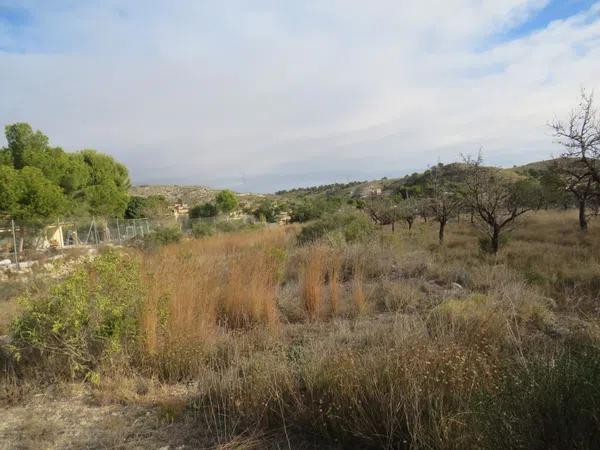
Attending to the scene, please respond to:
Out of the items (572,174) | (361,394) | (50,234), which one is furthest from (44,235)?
(572,174)

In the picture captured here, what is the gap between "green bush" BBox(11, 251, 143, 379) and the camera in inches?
129

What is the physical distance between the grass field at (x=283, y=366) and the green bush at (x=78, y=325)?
0.02m

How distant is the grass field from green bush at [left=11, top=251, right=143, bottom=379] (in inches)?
0.7

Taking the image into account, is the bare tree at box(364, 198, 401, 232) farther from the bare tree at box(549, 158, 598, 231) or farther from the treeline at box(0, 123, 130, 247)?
the treeline at box(0, 123, 130, 247)

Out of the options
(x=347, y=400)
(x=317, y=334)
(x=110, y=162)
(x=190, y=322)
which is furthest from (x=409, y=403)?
(x=110, y=162)

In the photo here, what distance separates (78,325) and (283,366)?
2.10 metres

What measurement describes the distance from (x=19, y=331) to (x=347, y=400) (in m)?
3.37

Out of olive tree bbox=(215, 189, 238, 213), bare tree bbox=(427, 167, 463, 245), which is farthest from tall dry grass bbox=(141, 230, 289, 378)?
olive tree bbox=(215, 189, 238, 213)

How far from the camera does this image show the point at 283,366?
2.71 m

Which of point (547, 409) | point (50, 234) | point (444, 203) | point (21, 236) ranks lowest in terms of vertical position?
point (547, 409)

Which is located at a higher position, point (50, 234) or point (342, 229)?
point (50, 234)

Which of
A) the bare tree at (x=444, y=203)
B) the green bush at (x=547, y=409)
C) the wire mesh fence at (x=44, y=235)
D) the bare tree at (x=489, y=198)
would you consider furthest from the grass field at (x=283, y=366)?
the wire mesh fence at (x=44, y=235)

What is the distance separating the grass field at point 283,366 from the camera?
1.84 meters

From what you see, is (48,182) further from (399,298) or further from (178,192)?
(178,192)
